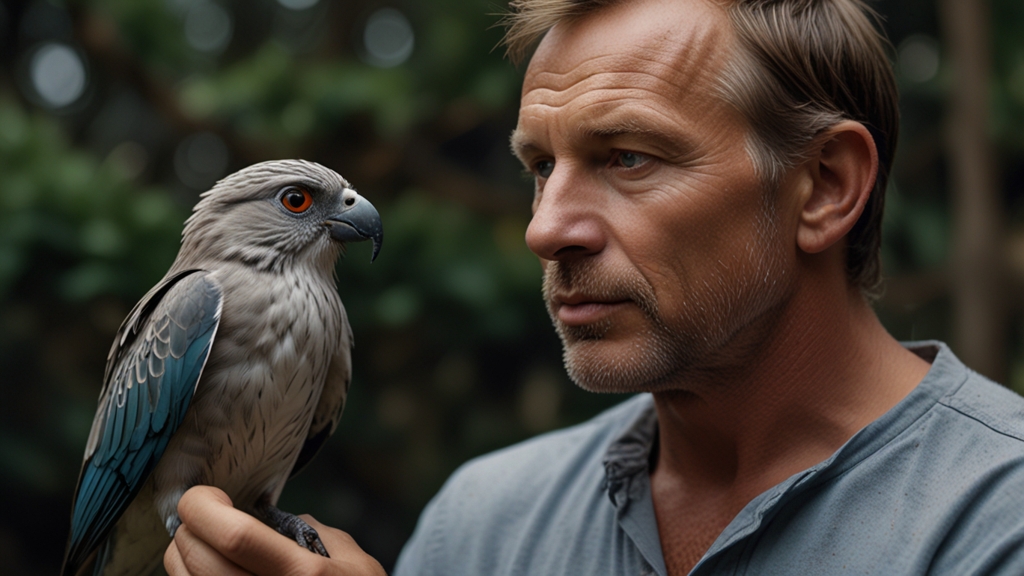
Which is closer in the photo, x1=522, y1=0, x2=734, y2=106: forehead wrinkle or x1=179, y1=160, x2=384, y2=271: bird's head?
x1=522, y1=0, x2=734, y2=106: forehead wrinkle

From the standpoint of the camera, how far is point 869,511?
1850mm

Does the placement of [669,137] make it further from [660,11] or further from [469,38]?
[469,38]

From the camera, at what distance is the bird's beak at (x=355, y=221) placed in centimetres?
206

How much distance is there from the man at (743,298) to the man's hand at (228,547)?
0.02m

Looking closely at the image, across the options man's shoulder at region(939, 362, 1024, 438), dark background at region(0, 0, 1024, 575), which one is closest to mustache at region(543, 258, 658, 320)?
man's shoulder at region(939, 362, 1024, 438)

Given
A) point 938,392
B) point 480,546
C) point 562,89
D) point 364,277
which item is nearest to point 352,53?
point 364,277

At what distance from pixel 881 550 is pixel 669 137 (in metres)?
1.08

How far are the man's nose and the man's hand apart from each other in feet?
2.92

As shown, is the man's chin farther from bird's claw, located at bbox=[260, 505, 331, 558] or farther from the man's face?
bird's claw, located at bbox=[260, 505, 331, 558]

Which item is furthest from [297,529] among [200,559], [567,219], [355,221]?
[567,219]

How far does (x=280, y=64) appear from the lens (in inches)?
147

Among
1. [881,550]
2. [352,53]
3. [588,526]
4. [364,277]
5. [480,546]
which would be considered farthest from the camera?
[352,53]

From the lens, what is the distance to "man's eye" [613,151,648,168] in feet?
6.53

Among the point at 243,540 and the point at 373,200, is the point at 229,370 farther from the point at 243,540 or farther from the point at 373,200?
the point at 373,200
